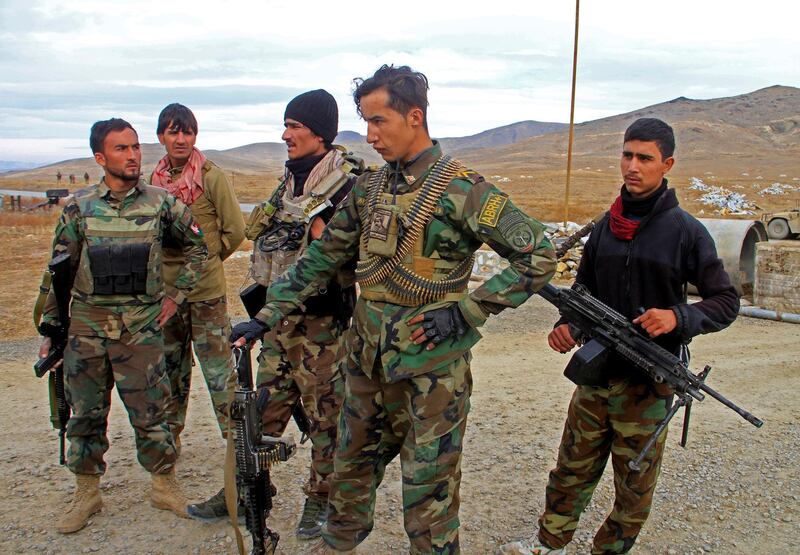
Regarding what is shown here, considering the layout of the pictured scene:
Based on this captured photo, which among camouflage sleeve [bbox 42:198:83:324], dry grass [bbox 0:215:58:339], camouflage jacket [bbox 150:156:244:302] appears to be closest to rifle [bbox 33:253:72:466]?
camouflage sleeve [bbox 42:198:83:324]

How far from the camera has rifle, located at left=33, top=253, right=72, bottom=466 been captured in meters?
3.94

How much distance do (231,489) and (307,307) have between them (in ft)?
3.48

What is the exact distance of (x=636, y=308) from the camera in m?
3.30

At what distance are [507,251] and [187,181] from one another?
2.56 metres

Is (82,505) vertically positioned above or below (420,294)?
below

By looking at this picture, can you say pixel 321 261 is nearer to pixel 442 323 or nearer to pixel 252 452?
pixel 442 323

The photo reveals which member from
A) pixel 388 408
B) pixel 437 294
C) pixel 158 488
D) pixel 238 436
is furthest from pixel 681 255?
pixel 158 488

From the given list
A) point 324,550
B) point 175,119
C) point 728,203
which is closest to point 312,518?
point 324,550

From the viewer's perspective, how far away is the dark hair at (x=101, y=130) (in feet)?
13.0

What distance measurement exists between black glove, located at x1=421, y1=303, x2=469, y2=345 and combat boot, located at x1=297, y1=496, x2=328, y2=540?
154cm

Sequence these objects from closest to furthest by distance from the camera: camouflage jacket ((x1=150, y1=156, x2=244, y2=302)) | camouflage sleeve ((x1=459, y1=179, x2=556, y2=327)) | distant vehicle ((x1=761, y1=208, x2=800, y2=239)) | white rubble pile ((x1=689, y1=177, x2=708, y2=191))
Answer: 1. camouflage sleeve ((x1=459, y1=179, x2=556, y2=327))
2. camouflage jacket ((x1=150, y1=156, x2=244, y2=302))
3. distant vehicle ((x1=761, y1=208, x2=800, y2=239))
4. white rubble pile ((x1=689, y1=177, x2=708, y2=191))

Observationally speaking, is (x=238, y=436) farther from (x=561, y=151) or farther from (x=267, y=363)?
(x=561, y=151)

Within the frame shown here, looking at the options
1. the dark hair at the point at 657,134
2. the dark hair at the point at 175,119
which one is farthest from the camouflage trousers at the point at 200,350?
the dark hair at the point at 657,134

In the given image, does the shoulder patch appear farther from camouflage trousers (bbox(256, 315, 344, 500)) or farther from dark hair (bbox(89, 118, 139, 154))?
dark hair (bbox(89, 118, 139, 154))
